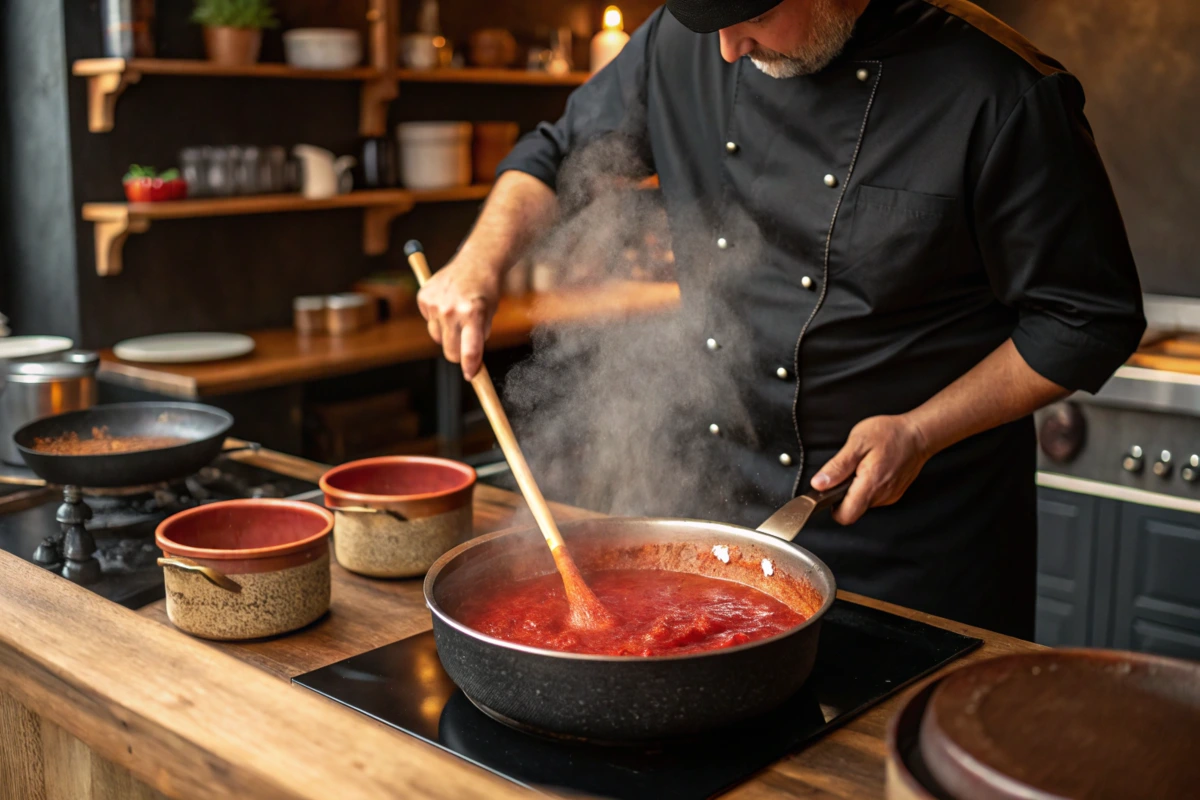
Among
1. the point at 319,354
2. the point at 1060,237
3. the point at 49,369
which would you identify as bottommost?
the point at 319,354

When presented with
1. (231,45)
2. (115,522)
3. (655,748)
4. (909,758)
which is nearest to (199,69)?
(231,45)

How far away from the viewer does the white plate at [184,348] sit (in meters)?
3.54

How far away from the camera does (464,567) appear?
1300 millimetres

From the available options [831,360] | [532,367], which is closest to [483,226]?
[532,367]

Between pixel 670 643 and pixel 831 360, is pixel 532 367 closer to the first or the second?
pixel 831 360

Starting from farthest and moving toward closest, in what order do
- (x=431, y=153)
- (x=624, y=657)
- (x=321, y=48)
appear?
(x=431, y=153), (x=321, y=48), (x=624, y=657)

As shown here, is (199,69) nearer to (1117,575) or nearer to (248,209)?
(248,209)

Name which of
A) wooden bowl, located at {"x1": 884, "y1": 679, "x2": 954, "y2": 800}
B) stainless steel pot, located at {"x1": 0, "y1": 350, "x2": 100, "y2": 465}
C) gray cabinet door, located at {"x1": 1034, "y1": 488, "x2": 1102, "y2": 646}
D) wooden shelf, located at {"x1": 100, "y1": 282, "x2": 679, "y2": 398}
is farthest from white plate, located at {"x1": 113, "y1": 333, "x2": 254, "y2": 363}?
wooden bowl, located at {"x1": 884, "y1": 679, "x2": 954, "y2": 800}

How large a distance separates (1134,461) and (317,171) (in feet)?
9.05

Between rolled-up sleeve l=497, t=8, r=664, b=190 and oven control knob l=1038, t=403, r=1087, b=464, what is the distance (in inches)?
58.8

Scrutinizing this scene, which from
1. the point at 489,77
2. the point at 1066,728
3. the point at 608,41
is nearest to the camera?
the point at 1066,728

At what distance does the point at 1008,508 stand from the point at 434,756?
1305 millimetres

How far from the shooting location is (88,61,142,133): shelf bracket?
356 centimetres

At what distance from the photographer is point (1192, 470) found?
2857 millimetres
